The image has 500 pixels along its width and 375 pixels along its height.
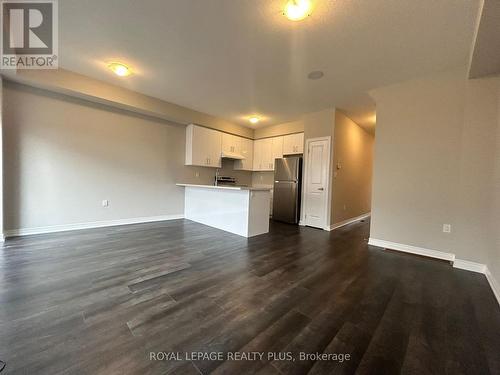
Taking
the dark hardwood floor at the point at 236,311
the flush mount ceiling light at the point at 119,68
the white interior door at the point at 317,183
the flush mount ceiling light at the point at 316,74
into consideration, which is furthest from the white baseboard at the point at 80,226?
the flush mount ceiling light at the point at 316,74

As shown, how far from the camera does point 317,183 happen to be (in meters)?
→ 4.80

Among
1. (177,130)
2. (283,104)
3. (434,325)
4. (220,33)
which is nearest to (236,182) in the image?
(177,130)

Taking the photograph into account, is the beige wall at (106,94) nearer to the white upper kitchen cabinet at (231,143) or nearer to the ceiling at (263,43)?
the ceiling at (263,43)

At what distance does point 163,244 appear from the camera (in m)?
3.19

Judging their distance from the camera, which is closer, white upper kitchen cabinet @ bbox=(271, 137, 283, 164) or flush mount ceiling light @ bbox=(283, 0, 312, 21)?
flush mount ceiling light @ bbox=(283, 0, 312, 21)

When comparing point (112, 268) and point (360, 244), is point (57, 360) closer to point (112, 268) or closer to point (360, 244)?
point (112, 268)

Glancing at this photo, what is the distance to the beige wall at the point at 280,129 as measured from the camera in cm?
548

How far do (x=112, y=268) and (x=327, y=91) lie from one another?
4.32 meters

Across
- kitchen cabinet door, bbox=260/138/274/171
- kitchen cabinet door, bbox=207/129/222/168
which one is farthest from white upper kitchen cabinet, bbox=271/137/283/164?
kitchen cabinet door, bbox=207/129/222/168

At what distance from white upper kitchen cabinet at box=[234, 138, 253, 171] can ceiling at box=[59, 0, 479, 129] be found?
251 centimetres

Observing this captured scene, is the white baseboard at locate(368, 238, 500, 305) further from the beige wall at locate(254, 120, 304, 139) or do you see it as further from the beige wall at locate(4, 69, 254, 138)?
the beige wall at locate(4, 69, 254, 138)

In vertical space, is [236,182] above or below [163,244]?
above

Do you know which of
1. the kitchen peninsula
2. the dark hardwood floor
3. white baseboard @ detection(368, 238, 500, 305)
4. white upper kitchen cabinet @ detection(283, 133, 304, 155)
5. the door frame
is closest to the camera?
the dark hardwood floor

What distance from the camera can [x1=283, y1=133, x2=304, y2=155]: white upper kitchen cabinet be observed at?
5379 mm
